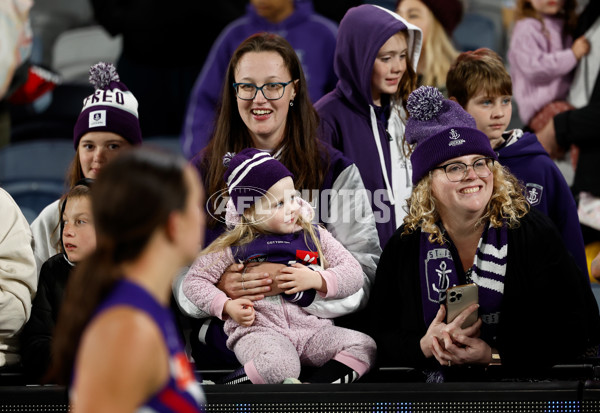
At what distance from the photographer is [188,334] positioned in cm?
344

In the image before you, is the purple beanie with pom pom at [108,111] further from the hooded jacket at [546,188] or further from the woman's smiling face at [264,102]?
the hooded jacket at [546,188]

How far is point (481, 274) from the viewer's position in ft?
9.89

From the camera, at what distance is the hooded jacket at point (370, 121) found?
3641mm

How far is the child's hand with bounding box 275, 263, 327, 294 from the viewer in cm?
295

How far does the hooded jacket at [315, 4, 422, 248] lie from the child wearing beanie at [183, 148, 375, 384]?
23.5 inches

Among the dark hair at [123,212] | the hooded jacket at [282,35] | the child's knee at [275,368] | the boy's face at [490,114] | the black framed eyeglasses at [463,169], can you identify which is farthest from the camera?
the hooded jacket at [282,35]

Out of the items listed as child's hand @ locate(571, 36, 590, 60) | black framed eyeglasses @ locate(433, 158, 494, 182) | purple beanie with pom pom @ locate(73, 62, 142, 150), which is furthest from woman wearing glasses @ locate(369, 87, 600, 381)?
child's hand @ locate(571, 36, 590, 60)

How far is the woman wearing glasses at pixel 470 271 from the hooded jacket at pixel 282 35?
1.26 m

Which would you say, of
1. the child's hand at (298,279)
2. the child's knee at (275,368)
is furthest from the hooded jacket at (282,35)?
the child's knee at (275,368)

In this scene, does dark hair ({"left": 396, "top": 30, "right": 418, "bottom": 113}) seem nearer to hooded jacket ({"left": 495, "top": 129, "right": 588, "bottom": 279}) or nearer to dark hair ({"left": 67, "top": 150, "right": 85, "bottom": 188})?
hooded jacket ({"left": 495, "top": 129, "right": 588, "bottom": 279})

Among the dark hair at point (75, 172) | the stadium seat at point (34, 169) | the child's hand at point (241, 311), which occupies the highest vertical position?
the stadium seat at point (34, 169)

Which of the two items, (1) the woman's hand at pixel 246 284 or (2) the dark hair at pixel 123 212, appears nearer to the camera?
(2) the dark hair at pixel 123 212

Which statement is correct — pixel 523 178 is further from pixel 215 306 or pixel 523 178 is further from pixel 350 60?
pixel 215 306

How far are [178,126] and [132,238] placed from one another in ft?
12.0
